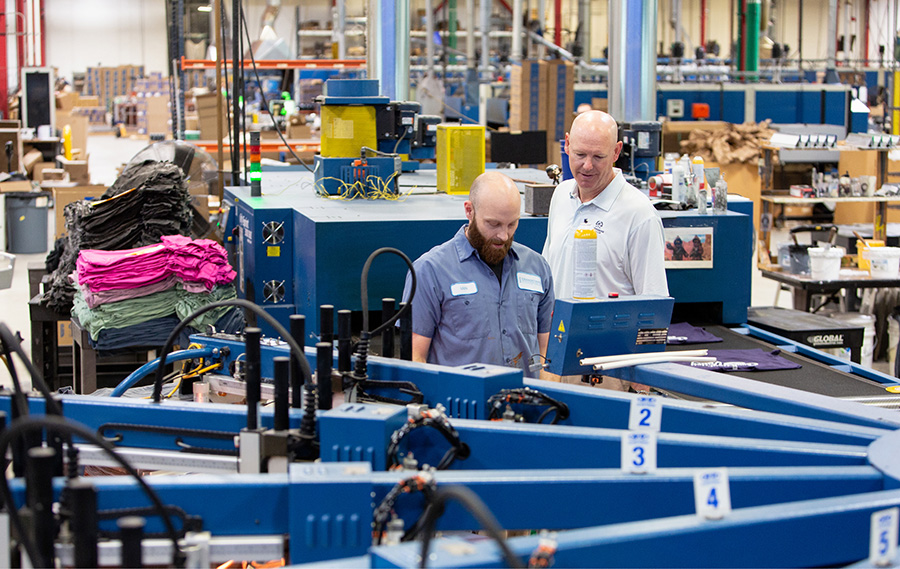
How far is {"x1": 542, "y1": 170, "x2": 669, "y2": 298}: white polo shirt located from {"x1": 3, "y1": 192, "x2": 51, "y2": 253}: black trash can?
8.38 meters

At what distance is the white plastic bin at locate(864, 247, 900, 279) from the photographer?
6262 mm

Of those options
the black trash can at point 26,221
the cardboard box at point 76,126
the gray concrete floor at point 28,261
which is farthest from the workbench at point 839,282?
the cardboard box at point 76,126

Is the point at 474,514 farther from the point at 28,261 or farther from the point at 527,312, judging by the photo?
the point at 28,261

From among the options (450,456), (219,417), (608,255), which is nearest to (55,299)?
(608,255)

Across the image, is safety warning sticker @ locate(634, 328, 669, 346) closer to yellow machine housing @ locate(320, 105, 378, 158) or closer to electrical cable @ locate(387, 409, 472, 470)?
electrical cable @ locate(387, 409, 472, 470)

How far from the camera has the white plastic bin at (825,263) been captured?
20.5 ft

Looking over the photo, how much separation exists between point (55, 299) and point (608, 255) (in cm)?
306

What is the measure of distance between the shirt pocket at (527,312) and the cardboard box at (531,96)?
285 inches

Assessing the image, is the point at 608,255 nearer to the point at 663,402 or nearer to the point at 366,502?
the point at 663,402

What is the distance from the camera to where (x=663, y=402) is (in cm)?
220

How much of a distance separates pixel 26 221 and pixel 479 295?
8.67 metres

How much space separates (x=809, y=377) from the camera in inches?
146

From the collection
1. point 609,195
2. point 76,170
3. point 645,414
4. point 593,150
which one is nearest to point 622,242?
point 609,195

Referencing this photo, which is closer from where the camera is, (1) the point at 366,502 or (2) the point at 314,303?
(1) the point at 366,502
